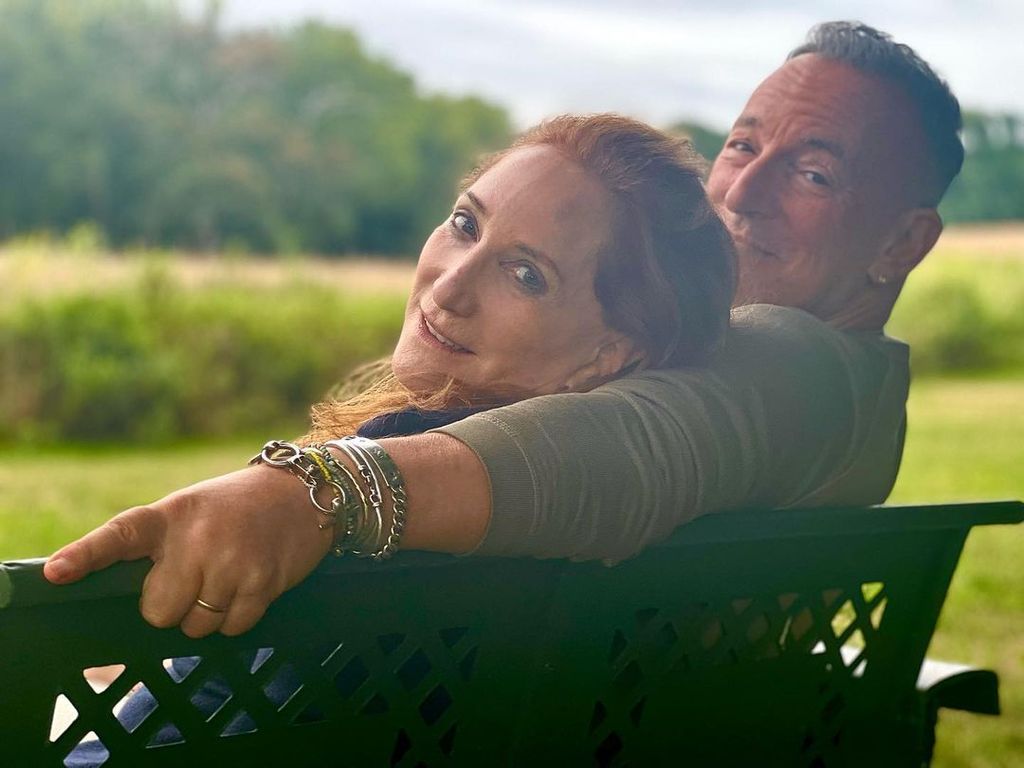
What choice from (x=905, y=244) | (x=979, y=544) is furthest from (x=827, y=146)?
(x=979, y=544)

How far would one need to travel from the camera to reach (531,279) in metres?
1.22

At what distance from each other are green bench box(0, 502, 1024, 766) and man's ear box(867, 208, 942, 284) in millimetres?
332

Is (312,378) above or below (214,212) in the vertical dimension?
below

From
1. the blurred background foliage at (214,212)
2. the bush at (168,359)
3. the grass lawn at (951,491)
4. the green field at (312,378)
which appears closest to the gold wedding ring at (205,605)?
the grass lawn at (951,491)

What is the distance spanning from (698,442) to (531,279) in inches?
9.0

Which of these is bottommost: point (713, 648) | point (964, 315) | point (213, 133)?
point (964, 315)

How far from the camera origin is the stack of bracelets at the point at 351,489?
90 cm

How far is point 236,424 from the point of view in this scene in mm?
7598

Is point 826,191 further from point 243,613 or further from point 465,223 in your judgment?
point 243,613

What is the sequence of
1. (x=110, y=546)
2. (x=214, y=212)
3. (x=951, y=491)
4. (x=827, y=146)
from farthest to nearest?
(x=214, y=212)
(x=951, y=491)
(x=827, y=146)
(x=110, y=546)

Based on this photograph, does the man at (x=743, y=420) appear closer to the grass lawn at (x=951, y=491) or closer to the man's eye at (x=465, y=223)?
the man's eye at (x=465, y=223)

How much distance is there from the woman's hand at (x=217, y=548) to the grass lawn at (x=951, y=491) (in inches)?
105

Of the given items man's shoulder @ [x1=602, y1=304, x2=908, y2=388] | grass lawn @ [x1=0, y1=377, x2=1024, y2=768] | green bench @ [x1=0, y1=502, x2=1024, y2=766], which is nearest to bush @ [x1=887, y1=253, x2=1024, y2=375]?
grass lawn @ [x1=0, y1=377, x2=1024, y2=768]

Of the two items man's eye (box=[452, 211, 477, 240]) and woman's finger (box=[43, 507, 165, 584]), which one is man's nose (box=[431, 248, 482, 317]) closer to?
man's eye (box=[452, 211, 477, 240])
